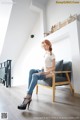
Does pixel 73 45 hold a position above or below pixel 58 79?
above

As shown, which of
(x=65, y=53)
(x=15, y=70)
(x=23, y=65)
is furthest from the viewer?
(x=15, y=70)

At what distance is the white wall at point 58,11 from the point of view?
10.2 feet

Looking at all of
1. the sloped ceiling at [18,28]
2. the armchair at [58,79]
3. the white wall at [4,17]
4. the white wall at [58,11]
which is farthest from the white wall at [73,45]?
the white wall at [4,17]

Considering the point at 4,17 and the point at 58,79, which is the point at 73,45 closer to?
the point at 58,79

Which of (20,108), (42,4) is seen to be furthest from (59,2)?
(20,108)

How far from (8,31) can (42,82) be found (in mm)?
3255

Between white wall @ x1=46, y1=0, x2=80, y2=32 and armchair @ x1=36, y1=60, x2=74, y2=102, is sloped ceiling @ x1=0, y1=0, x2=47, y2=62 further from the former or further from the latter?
armchair @ x1=36, y1=60, x2=74, y2=102

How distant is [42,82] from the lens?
2424 millimetres

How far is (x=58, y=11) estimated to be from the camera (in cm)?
367

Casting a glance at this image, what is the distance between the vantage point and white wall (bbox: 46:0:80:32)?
311cm

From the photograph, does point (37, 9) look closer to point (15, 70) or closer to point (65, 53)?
point (65, 53)

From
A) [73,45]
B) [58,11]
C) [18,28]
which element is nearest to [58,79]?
[73,45]

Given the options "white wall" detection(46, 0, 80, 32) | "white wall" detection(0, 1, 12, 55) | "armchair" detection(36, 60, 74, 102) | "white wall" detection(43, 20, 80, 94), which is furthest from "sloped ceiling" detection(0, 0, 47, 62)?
"armchair" detection(36, 60, 74, 102)

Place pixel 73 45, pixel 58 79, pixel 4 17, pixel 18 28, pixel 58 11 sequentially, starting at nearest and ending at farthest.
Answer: pixel 58 79
pixel 73 45
pixel 58 11
pixel 4 17
pixel 18 28
